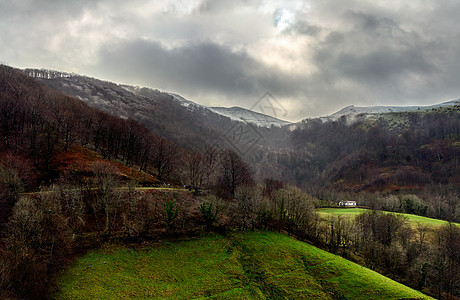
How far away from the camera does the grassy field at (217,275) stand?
28453mm

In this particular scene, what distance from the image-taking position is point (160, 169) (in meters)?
90.9

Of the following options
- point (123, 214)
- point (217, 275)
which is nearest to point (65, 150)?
point (123, 214)

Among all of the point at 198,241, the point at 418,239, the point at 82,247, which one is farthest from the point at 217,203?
the point at 418,239

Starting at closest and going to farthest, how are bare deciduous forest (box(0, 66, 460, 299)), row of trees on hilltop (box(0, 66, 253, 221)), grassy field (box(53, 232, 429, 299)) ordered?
grassy field (box(53, 232, 429, 299)) < bare deciduous forest (box(0, 66, 460, 299)) < row of trees on hilltop (box(0, 66, 253, 221))

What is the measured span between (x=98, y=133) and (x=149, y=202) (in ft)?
202

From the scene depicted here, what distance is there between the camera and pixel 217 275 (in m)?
33.7

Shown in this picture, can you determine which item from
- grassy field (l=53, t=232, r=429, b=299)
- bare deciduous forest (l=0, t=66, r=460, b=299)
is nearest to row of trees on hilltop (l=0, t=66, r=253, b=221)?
bare deciduous forest (l=0, t=66, r=460, b=299)

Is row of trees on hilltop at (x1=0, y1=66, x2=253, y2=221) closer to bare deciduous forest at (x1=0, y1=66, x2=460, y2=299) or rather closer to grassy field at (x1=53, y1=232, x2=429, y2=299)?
bare deciduous forest at (x1=0, y1=66, x2=460, y2=299)

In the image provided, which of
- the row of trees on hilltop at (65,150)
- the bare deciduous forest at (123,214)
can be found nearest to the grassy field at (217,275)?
the bare deciduous forest at (123,214)

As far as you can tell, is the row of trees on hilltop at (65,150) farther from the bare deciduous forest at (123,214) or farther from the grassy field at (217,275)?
the grassy field at (217,275)

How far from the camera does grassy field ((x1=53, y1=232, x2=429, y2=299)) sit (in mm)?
28453

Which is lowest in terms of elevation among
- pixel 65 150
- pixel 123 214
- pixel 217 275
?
pixel 217 275

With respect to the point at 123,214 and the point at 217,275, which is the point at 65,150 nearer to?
the point at 123,214

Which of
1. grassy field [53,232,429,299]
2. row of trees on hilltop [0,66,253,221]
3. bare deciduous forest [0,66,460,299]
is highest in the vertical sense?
row of trees on hilltop [0,66,253,221]
